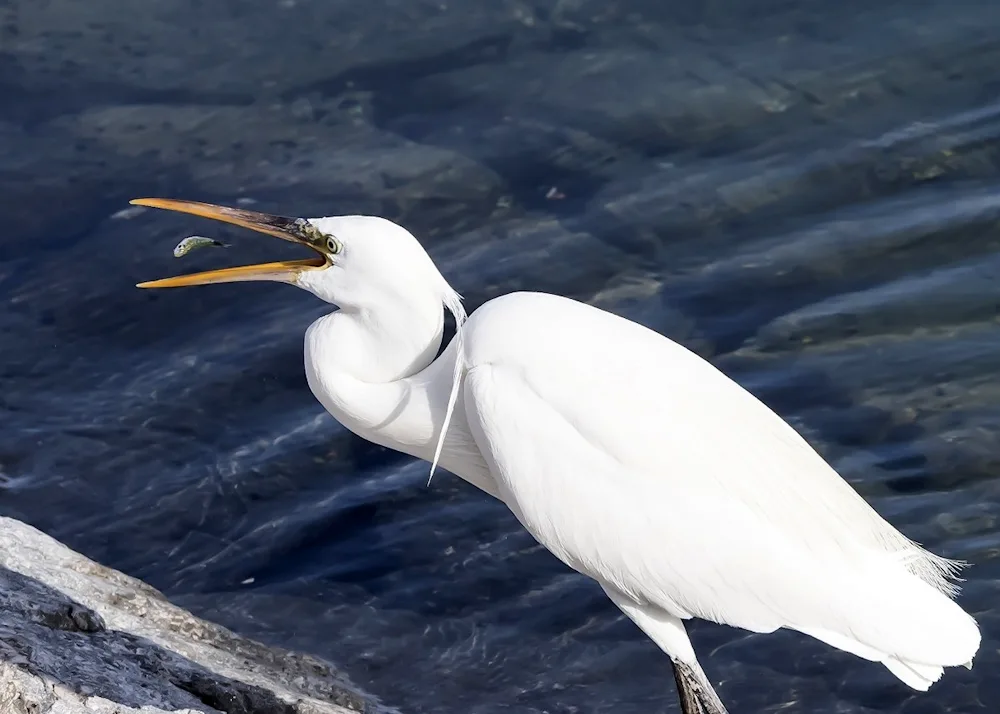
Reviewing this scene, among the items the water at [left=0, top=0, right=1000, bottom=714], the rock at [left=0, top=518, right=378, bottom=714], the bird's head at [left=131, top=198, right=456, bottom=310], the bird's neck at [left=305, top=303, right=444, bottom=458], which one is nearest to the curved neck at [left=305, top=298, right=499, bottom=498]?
the bird's neck at [left=305, top=303, right=444, bottom=458]

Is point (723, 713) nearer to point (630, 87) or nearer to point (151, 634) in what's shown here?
point (151, 634)

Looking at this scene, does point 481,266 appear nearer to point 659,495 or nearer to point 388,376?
point 388,376

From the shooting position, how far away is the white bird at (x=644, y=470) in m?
3.95

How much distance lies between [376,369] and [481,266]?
2.74 m

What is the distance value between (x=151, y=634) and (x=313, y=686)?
637 millimetres

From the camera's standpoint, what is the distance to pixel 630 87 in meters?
8.11

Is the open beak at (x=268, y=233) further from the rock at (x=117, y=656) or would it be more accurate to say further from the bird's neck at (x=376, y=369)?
the rock at (x=117, y=656)

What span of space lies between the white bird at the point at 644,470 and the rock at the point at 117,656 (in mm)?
1023

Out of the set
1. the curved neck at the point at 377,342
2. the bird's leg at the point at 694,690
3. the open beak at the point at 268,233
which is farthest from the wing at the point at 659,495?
the open beak at the point at 268,233

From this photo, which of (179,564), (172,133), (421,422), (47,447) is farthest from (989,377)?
(172,133)

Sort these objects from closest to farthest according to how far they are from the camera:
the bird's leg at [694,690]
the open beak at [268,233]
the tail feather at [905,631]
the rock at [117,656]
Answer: the rock at [117,656], the tail feather at [905,631], the open beak at [268,233], the bird's leg at [694,690]

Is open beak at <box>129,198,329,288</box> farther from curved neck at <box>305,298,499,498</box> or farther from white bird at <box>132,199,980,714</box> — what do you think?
curved neck at <box>305,298,499,498</box>

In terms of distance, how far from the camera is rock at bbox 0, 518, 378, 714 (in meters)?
3.61

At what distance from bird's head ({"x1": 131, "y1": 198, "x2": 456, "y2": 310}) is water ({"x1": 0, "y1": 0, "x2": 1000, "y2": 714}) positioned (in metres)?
1.65
